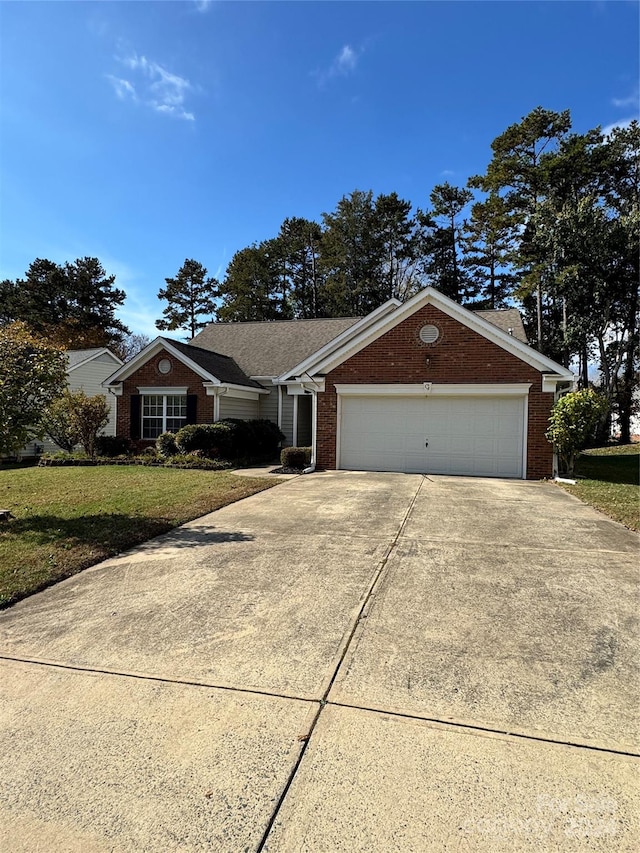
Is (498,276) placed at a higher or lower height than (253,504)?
higher

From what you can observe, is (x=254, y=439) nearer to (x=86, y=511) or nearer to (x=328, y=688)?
(x=86, y=511)

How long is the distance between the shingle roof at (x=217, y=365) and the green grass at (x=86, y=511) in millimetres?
4790

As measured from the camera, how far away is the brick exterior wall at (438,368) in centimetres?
1224

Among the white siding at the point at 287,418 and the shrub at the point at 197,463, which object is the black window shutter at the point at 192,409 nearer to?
the shrub at the point at 197,463

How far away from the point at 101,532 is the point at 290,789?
538cm

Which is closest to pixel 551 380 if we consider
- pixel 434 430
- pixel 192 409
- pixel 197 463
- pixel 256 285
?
pixel 434 430

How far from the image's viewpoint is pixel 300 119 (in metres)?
14.6

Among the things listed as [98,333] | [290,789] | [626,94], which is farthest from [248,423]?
[98,333]

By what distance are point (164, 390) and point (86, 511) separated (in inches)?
388

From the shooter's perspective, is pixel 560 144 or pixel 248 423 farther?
pixel 560 144

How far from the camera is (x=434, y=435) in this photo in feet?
42.7

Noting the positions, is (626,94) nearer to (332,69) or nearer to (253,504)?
(332,69)

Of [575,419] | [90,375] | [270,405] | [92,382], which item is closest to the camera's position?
[575,419]

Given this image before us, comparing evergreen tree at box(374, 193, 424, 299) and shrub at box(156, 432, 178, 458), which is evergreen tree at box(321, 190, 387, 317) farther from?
shrub at box(156, 432, 178, 458)
